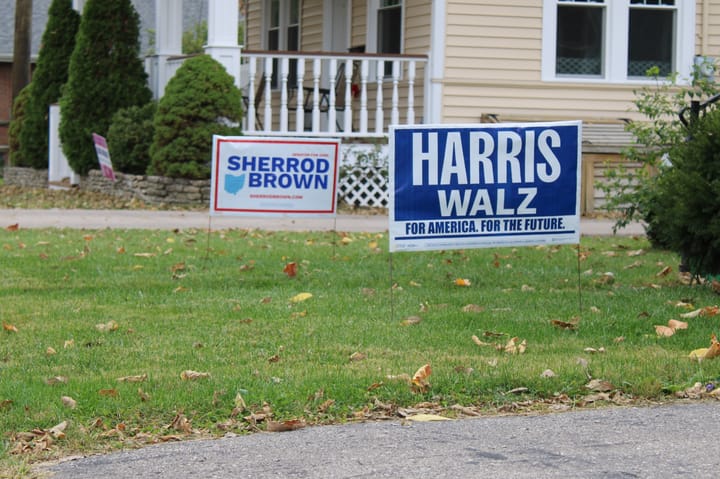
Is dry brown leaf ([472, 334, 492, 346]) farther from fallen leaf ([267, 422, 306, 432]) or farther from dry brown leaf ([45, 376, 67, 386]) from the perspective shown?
dry brown leaf ([45, 376, 67, 386])

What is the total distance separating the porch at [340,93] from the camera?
1844 cm

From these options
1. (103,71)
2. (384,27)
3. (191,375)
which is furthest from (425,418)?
(103,71)

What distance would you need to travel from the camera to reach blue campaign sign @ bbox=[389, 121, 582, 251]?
8.17 meters

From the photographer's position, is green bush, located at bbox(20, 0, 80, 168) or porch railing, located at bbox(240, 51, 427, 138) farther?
green bush, located at bbox(20, 0, 80, 168)

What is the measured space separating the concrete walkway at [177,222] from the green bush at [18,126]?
895 centimetres

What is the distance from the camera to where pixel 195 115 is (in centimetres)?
1741

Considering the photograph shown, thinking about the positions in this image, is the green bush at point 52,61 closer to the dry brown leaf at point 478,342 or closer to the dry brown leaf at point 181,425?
the dry brown leaf at point 478,342

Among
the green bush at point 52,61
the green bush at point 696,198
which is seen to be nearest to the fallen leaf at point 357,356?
the green bush at point 696,198

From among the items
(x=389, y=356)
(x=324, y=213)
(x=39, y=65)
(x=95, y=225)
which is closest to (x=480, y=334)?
(x=389, y=356)

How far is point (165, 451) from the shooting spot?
211 inches

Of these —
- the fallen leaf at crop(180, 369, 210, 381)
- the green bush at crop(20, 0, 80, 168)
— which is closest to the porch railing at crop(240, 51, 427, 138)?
the green bush at crop(20, 0, 80, 168)

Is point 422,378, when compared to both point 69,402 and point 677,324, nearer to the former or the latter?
point 69,402

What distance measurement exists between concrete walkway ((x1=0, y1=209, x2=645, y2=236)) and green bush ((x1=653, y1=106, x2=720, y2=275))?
5111mm

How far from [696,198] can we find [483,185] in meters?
1.81
